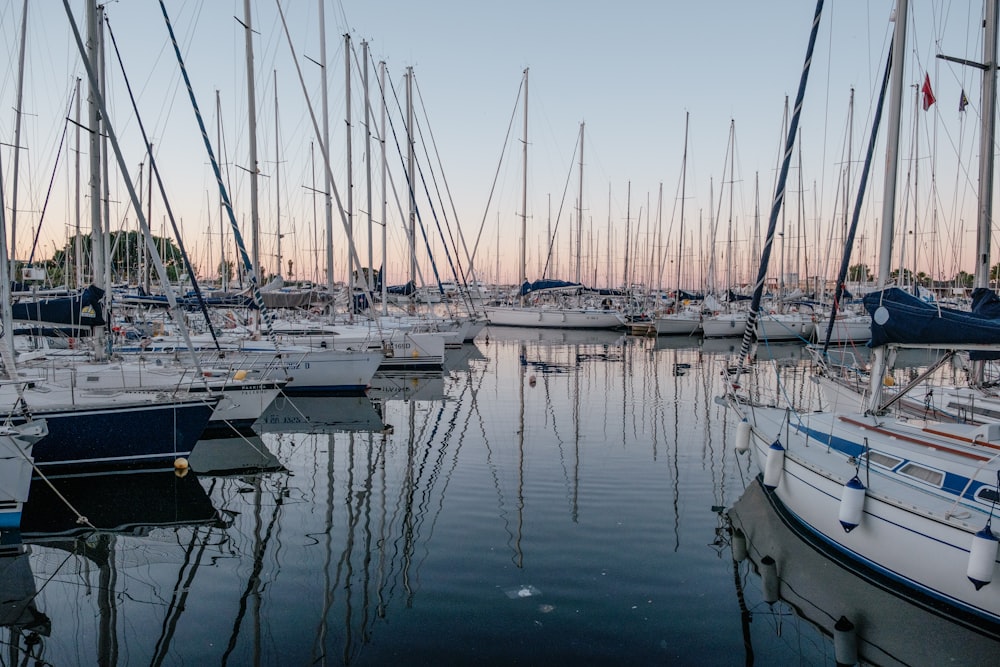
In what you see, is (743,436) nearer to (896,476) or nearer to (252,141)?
(896,476)

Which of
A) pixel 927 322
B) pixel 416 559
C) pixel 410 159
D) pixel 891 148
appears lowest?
pixel 416 559

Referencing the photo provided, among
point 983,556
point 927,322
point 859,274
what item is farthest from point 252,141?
point 859,274

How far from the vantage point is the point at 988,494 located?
27.8ft

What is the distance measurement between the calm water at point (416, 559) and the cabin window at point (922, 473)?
1.60 meters

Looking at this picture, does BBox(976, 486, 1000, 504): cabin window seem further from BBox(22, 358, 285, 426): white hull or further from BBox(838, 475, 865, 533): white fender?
BBox(22, 358, 285, 426): white hull

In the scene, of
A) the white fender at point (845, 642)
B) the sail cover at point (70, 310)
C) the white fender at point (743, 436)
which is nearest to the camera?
the white fender at point (845, 642)

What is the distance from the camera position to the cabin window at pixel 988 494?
8.37 m

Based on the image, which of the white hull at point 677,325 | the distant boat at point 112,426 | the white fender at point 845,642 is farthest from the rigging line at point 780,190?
the white hull at point 677,325

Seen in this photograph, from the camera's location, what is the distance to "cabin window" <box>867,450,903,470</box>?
9.80 metres

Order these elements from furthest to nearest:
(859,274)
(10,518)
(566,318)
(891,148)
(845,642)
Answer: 1. (859,274)
2. (566,318)
3. (891,148)
4. (10,518)
5. (845,642)

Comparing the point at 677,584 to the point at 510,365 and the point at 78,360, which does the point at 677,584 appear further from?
the point at 510,365

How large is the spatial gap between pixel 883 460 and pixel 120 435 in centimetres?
1256

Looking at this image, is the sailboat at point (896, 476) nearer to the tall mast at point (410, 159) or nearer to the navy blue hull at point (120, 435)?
the navy blue hull at point (120, 435)

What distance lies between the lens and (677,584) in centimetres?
917
